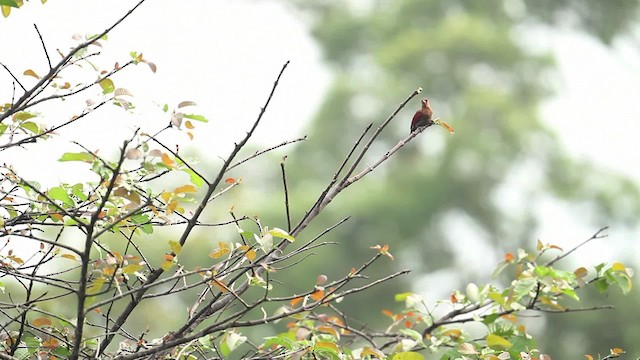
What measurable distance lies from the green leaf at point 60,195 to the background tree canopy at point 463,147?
686 cm

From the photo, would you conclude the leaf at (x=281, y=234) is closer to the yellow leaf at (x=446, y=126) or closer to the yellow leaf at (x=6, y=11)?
the yellow leaf at (x=446, y=126)

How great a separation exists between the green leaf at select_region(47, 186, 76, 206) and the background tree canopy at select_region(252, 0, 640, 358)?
6.86 metres

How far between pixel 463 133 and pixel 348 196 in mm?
1478

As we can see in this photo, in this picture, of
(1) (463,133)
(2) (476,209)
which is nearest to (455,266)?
(2) (476,209)

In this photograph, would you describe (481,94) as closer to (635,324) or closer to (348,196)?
(348,196)

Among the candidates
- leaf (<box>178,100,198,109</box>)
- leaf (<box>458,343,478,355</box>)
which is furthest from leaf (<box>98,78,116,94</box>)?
leaf (<box>458,343,478,355</box>)

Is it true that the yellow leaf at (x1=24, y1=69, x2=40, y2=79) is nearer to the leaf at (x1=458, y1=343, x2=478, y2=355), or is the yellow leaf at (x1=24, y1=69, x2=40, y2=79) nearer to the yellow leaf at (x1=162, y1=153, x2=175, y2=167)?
the yellow leaf at (x1=162, y1=153, x2=175, y2=167)

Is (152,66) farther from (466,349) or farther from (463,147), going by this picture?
(463,147)

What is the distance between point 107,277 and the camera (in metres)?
1.07

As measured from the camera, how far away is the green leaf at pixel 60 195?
1057 mm

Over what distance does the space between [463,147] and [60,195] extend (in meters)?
7.99

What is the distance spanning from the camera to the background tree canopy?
342 inches

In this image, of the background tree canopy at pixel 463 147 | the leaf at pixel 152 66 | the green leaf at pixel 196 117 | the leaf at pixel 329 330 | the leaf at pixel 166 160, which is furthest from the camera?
the background tree canopy at pixel 463 147

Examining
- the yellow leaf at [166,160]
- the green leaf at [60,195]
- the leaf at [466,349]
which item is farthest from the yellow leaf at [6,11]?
the leaf at [466,349]
